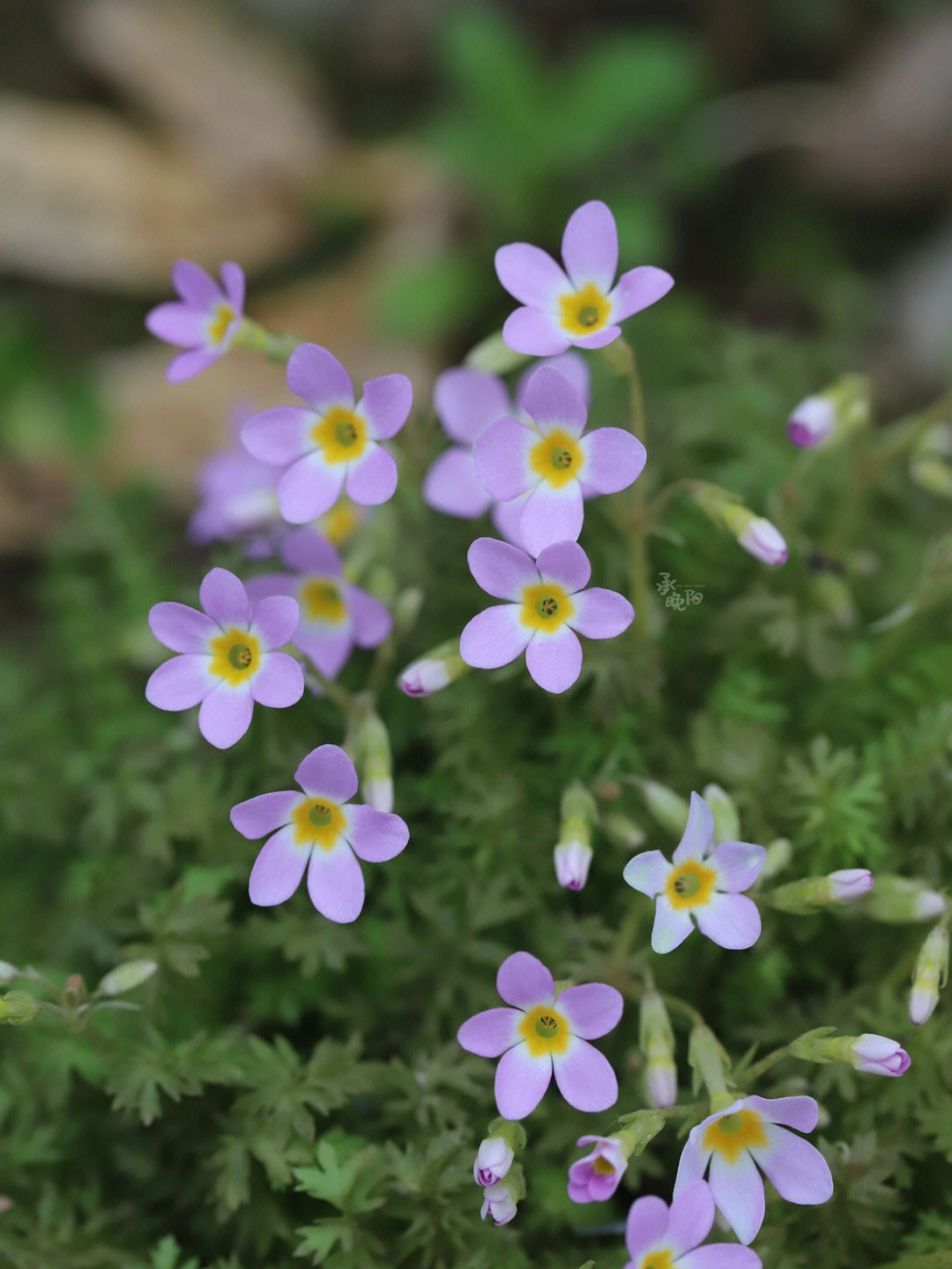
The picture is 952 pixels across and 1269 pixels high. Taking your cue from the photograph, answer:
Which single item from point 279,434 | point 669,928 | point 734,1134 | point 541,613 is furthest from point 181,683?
point 734,1134

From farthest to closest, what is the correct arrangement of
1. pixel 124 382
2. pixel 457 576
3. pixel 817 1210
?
pixel 124 382, pixel 457 576, pixel 817 1210

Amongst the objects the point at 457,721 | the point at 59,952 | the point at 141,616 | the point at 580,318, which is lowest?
the point at 59,952

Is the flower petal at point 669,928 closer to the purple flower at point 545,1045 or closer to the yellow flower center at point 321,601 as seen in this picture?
the purple flower at point 545,1045

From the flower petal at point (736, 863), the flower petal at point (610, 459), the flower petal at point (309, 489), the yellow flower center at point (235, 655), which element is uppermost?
the flower petal at point (610, 459)

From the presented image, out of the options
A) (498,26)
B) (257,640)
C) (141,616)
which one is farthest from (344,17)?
(257,640)

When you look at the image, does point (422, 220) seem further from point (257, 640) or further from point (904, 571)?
point (257, 640)

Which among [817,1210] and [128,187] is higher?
[128,187]

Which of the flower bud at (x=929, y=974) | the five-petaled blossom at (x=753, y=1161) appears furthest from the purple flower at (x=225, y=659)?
the flower bud at (x=929, y=974)
